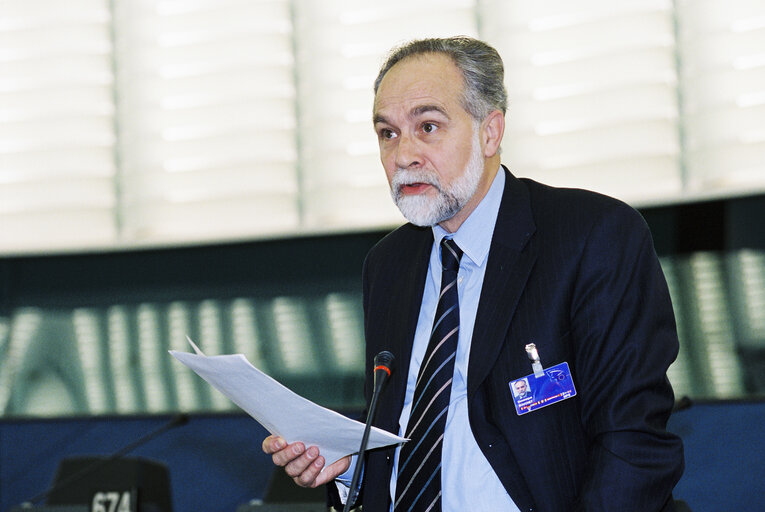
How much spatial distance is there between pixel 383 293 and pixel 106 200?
2814 millimetres

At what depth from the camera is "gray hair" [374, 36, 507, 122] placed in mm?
1830

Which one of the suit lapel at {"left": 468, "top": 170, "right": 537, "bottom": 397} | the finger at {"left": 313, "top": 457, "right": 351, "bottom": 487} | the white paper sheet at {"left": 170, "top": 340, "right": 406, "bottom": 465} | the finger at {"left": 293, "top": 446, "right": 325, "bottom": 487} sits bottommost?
the finger at {"left": 313, "top": 457, "right": 351, "bottom": 487}

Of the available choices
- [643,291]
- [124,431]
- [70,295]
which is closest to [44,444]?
[124,431]

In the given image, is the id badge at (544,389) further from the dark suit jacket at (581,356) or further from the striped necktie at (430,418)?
the striped necktie at (430,418)

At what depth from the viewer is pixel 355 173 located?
163 inches

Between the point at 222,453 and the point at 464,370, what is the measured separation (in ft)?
8.59

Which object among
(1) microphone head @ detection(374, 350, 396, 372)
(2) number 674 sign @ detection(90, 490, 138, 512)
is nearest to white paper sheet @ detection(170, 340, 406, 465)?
(1) microphone head @ detection(374, 350, 396, 372)

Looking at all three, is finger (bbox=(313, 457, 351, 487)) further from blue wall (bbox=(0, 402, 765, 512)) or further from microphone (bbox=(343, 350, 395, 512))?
blue wall (bbox=(0, 402, 765, 512))

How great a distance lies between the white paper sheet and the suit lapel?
0.71 ft

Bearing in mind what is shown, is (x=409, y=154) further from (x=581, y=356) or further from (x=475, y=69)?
(x=581, y=356)

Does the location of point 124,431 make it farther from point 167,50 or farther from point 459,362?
point 459,362

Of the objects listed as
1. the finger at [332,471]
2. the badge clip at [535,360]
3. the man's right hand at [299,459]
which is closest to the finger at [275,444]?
the man's right hand at [299,459]

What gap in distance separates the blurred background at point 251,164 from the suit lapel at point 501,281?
6.68 ft

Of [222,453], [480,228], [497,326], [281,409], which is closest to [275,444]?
[281,409]
